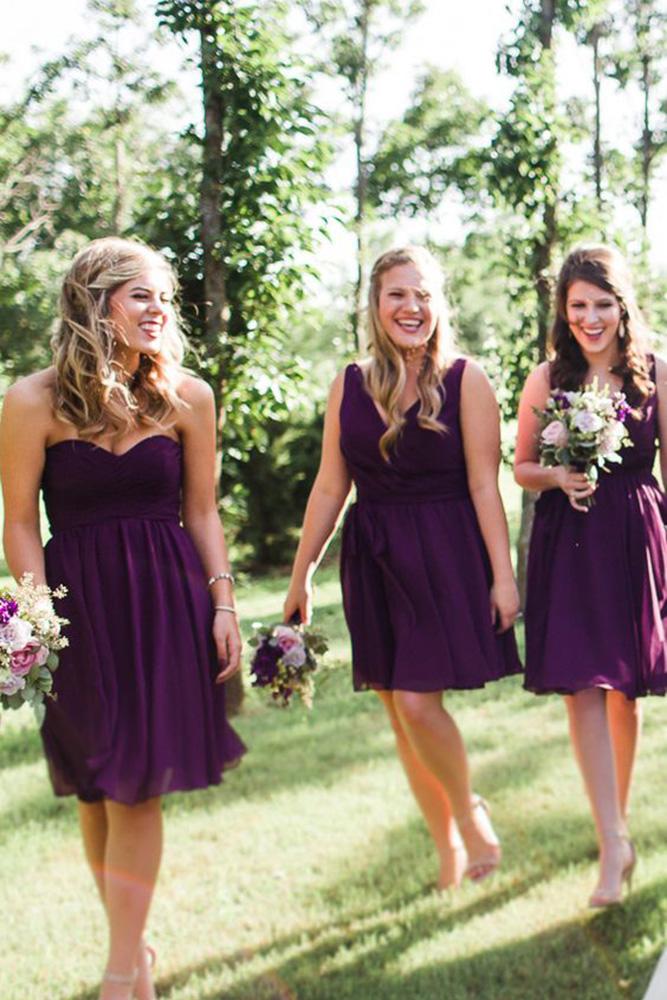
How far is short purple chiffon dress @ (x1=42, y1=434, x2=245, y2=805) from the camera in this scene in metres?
3.36

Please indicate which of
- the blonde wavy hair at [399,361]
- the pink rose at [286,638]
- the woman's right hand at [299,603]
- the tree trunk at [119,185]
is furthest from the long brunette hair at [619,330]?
the tree trunk at [119,185]

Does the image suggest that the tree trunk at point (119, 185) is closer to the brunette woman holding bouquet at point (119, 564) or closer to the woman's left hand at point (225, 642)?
the brunette woman holding bouquet at point (119, 564)

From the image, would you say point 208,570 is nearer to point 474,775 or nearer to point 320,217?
point 474,775

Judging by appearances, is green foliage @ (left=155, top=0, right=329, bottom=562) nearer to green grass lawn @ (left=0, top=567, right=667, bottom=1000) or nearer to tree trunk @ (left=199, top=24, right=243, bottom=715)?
tree trunk @ (left=199, top=24, right=243, bottom=715)

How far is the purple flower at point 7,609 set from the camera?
2.69 metres

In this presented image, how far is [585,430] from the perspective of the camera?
3.87m

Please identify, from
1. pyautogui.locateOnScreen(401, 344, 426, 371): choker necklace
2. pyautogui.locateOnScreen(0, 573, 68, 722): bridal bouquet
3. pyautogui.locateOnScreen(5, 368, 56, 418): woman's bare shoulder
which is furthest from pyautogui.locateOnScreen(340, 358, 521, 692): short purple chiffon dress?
pyautogui.locateOnScreen(0, 573, 68, 722): bridal bouquet

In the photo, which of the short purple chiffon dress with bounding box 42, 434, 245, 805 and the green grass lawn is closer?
the short purple chiffon dress with bounding box 42, 434, 245, 805

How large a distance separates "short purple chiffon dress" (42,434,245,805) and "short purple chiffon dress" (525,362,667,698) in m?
1.30

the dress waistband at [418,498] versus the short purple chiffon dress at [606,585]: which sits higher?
the dress waistband at [418,498]

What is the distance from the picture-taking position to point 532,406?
430 cm

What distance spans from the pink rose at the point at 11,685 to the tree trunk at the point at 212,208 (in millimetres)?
3563

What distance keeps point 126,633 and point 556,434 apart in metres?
1.63

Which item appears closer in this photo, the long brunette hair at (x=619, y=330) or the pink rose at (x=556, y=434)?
the pink rose at (x=556, y=434)
